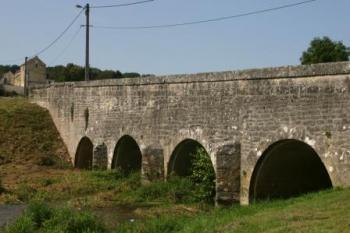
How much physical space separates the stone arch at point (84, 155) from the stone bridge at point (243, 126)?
264cm

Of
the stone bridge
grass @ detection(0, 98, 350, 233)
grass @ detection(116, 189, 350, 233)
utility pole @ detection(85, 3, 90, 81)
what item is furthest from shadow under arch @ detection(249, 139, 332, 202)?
utility pole @ detection(85, 3, 90, 81)

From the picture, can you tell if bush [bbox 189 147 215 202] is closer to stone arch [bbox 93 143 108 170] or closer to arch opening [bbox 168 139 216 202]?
arch opening [bbox 168 139 216 202]

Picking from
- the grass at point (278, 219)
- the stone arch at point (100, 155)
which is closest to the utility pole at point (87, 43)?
the stone arch at point (100, 155)

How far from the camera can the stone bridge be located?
1178cm

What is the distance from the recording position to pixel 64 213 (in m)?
11.7

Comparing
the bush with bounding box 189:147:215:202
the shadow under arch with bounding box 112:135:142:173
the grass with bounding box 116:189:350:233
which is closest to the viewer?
the grass with bounding box 116:189:350:233

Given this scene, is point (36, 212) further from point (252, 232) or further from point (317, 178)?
point (317, 178)

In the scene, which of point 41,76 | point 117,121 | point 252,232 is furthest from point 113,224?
point 41,76

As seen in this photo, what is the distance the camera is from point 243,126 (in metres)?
14.2

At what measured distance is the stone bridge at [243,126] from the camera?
1178cm

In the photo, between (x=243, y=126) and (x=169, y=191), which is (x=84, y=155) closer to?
(x=169, y=191)

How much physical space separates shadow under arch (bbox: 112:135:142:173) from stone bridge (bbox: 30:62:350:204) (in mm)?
39

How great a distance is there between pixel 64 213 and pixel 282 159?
17.1 ft

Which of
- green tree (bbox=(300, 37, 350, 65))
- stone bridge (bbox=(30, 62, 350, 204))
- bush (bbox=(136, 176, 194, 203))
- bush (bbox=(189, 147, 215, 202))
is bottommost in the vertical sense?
bush (bbox=(136, 176, 194, 203))
